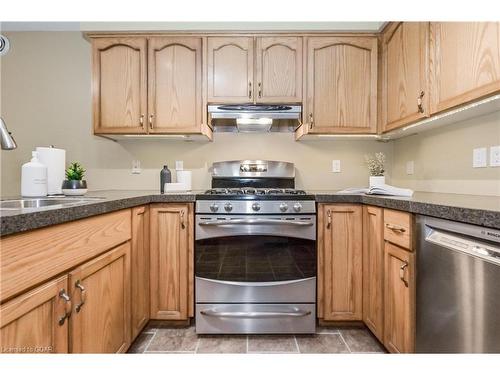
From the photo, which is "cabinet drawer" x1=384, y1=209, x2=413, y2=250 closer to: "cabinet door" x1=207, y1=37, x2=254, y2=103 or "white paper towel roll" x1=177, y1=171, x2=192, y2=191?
"cabinet door" x1=207, y1=37, x2=254, y2=103

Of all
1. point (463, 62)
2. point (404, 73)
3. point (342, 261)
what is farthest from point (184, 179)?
point (463, 62)

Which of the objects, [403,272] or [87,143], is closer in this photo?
[403,272]

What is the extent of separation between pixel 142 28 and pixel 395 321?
2.67m

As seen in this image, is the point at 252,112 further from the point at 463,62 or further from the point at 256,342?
the point at 256,342

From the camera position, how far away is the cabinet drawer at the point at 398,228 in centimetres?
122

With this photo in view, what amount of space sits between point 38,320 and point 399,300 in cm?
146

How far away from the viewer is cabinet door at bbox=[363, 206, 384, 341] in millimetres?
1503

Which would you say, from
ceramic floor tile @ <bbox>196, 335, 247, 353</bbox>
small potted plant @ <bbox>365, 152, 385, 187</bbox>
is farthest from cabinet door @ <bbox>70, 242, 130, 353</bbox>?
small potted plant @ <bbox>365, 152, 385, 187</bbox>

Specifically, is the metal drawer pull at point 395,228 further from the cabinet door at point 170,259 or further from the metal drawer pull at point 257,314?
the cabinet door at point 170,259

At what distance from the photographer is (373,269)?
5.28ft

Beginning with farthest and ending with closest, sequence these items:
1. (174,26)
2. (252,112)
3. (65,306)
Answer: (174,26) < (252,112) < (65,306)

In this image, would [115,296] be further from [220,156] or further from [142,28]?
[142,28]

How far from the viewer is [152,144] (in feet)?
7.77
